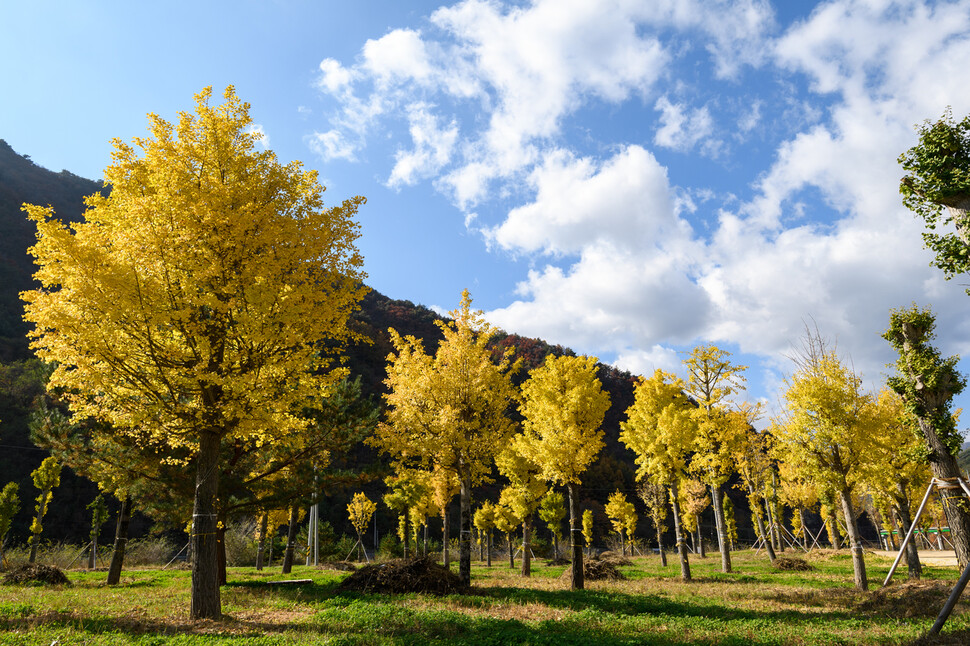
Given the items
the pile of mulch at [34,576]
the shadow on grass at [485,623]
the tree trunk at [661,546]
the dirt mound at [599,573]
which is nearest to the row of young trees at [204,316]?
the shadow on grass at [485,623]

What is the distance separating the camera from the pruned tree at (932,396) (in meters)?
10.9

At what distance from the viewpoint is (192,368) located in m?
8.49

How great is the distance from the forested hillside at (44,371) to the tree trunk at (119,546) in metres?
6.93

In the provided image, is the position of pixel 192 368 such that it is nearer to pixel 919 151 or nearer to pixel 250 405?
pixel 250 405

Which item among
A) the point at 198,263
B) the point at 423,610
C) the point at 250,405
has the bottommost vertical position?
the point at 423,610

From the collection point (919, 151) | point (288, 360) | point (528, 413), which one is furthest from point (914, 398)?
point (288, 360)

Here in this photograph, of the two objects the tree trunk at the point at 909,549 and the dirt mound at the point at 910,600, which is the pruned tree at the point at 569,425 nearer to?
the dirt mound at the point at 910,600

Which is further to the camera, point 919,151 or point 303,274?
point 919,151

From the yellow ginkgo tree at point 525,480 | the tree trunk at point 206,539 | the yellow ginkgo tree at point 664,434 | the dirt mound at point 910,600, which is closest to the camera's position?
the tree trunk at point 206,539

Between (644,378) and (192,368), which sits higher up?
(644,378)

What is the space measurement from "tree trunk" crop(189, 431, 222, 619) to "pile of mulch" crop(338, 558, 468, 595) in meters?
4.82

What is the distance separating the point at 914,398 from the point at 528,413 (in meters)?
11.7

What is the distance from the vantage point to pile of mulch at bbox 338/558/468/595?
42.1 ft

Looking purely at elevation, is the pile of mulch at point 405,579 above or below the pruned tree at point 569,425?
below
